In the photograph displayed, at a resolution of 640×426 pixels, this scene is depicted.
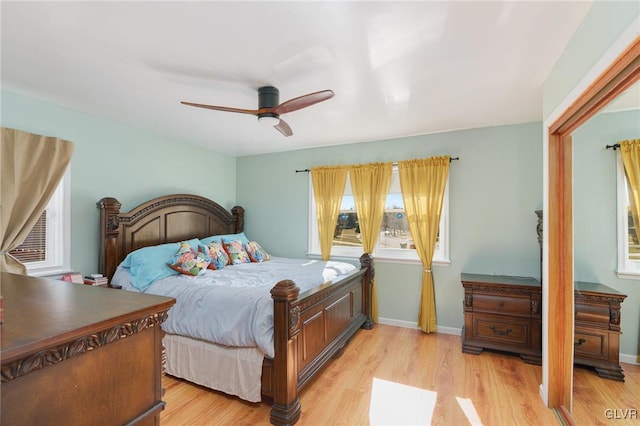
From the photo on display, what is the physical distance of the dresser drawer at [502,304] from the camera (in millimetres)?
2904

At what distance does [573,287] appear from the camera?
2.06 m

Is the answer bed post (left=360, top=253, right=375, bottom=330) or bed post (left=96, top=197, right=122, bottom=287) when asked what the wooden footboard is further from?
bed post (left=96, top=197, right=122, bottom=287)

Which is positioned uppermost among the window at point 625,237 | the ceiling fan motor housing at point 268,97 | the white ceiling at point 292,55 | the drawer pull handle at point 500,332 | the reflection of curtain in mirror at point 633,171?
the white ceiling at point 292,55

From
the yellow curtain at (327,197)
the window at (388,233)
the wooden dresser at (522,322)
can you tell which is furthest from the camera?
the yellow curtain at (327,197)

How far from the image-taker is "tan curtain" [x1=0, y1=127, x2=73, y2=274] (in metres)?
2.38

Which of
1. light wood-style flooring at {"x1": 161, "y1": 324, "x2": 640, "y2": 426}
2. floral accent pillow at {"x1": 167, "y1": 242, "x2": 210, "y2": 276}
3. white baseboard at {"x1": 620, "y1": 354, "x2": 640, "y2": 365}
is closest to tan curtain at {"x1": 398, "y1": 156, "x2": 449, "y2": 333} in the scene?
light wood-style flooring at {"x1": 161, "y1": 324, "x2": 640, "y2": 426}

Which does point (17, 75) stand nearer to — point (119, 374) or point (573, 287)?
point (119, 374)

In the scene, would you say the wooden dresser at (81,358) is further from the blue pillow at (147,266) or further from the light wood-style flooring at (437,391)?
the blue pillow at (147,266)

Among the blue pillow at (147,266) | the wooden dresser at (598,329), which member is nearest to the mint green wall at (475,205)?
the wooden dresser at (598,329)

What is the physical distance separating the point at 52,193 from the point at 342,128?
291 centimetres

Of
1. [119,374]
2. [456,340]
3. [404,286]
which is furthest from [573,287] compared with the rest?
[119,374]

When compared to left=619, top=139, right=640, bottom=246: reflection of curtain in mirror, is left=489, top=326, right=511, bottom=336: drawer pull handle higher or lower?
lower

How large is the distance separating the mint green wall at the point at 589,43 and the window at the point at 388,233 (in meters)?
1.73

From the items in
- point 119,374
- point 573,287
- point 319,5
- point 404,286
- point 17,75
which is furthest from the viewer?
point 404,286
